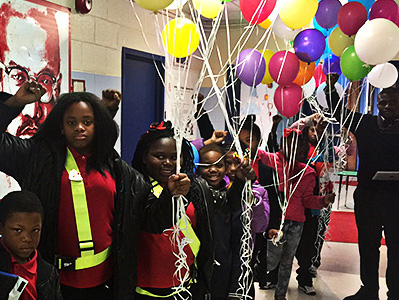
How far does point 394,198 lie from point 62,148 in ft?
6.53

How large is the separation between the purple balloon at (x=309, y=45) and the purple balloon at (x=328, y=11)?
0.14 meters

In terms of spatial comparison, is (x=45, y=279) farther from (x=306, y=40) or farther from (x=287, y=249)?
(x=287, y=249)

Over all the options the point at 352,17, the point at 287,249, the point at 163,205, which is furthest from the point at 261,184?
the point at 163,205

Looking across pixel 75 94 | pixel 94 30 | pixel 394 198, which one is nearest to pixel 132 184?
pixel 75 94

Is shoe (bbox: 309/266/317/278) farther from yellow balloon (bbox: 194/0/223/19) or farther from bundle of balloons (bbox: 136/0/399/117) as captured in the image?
yellow balloon (bbox: 194/0/223/19)

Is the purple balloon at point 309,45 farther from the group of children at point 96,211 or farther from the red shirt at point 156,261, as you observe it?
the red shirt at point 156,261

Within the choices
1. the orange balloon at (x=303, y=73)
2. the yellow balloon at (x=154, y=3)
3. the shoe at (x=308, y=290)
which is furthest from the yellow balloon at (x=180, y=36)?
the shoe at (x=308, y=290)

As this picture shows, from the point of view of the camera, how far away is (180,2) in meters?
1.49

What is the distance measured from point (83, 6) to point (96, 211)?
2.25 metres

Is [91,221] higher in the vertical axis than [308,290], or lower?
higher

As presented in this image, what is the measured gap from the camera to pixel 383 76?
94.0 inches

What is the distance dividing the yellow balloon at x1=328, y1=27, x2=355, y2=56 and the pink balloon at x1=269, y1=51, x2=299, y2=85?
363 mm

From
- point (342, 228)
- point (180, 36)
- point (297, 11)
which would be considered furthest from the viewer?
point (342, 228)

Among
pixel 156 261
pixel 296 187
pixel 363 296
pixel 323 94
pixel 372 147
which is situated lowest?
pixel 363 296
